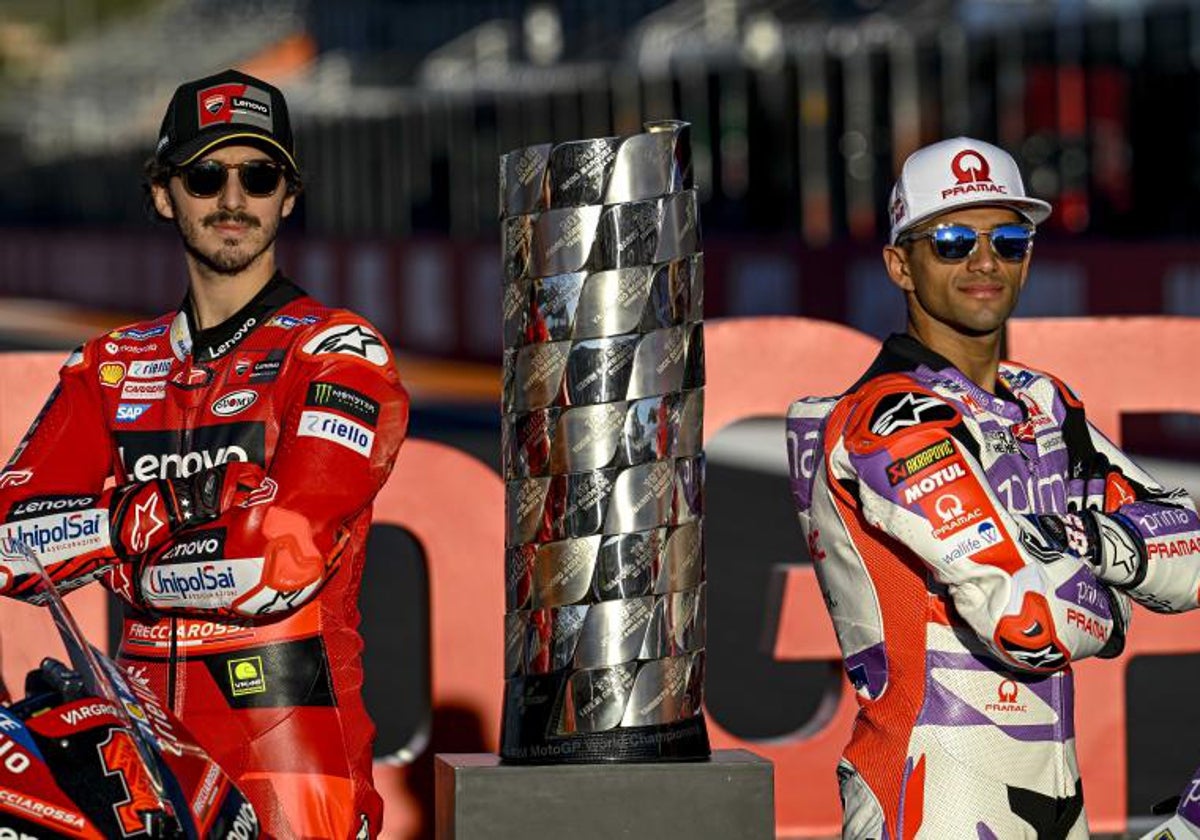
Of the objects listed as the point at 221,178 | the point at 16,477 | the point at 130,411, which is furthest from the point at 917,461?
the point at 16,477

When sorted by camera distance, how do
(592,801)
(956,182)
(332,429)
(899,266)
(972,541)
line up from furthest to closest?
(592,801) < (899,266) < (956,182) < (332,429) < (972,541)

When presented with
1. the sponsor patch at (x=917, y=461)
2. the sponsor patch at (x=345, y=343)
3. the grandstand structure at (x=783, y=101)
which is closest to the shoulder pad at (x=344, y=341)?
the sponsor patch at (x=345, y=343)

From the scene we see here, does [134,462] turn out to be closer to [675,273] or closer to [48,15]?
[675,273]

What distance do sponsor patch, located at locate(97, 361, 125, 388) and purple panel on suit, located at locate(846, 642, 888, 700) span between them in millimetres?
1478

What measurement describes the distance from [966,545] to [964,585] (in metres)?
0.07

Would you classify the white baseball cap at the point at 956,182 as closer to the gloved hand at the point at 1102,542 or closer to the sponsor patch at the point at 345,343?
the gloved hand at the point at 1102,542

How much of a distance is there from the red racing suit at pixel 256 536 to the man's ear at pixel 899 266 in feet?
3.20

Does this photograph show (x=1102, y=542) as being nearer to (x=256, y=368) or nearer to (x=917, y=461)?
(x=917, y=461)

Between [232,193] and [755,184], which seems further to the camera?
[755,184]

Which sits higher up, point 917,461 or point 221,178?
point 221,178

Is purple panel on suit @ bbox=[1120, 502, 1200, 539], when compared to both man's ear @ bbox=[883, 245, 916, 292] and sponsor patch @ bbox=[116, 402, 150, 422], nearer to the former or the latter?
man's ear @ bbox=[883, 245, 916, 292]

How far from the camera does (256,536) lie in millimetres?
4645

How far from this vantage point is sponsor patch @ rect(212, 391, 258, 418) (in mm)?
4887

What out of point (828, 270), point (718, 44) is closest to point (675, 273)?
point (828, 270)
